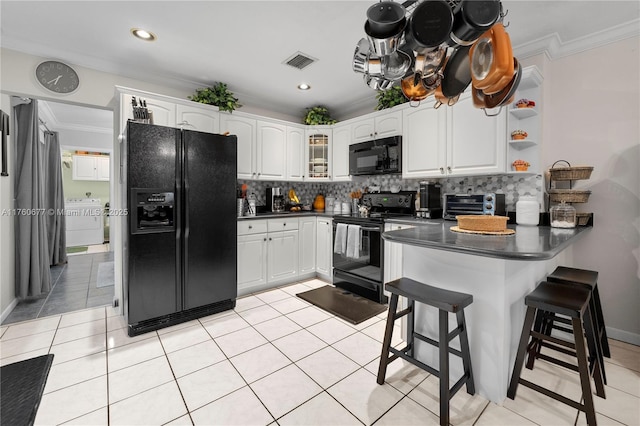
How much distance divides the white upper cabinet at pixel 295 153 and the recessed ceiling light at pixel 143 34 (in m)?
1.93

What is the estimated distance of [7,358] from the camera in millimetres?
2098

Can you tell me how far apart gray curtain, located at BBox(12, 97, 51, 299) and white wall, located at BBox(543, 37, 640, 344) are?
17.3ft

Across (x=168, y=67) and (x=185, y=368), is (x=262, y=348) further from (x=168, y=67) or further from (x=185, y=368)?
(x=168, y=67)

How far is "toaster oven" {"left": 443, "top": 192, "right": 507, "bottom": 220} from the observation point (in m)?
2.62

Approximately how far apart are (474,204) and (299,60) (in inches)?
88.8

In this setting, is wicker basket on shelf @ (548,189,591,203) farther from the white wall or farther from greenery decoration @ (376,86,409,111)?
greenery decoration @ (376,86,409,111)

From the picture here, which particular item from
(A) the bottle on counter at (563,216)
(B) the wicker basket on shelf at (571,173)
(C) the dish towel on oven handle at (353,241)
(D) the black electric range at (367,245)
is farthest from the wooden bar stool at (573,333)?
(C) the dish towel on oven handle at (353,241)

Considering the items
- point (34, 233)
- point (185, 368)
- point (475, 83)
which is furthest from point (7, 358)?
point (475, 83)

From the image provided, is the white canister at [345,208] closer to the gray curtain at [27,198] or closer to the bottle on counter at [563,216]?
the bottle on counter at [563,216]

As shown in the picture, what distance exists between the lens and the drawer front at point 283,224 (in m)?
3.59

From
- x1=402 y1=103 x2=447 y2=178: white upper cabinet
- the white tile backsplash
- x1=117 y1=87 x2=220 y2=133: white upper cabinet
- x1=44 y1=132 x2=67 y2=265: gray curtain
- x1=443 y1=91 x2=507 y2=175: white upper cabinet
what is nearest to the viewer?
x1=443 y1=91 x2=507 y2=175: white upper cabinet

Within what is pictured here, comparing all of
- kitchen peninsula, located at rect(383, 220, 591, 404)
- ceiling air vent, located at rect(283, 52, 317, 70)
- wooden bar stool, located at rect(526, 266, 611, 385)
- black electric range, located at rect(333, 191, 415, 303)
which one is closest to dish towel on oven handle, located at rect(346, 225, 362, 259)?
black electric range, located at rect(333, 191, 415, 303)

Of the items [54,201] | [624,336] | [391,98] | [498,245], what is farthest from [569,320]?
[54,201]

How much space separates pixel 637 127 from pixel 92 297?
5.60 metres
